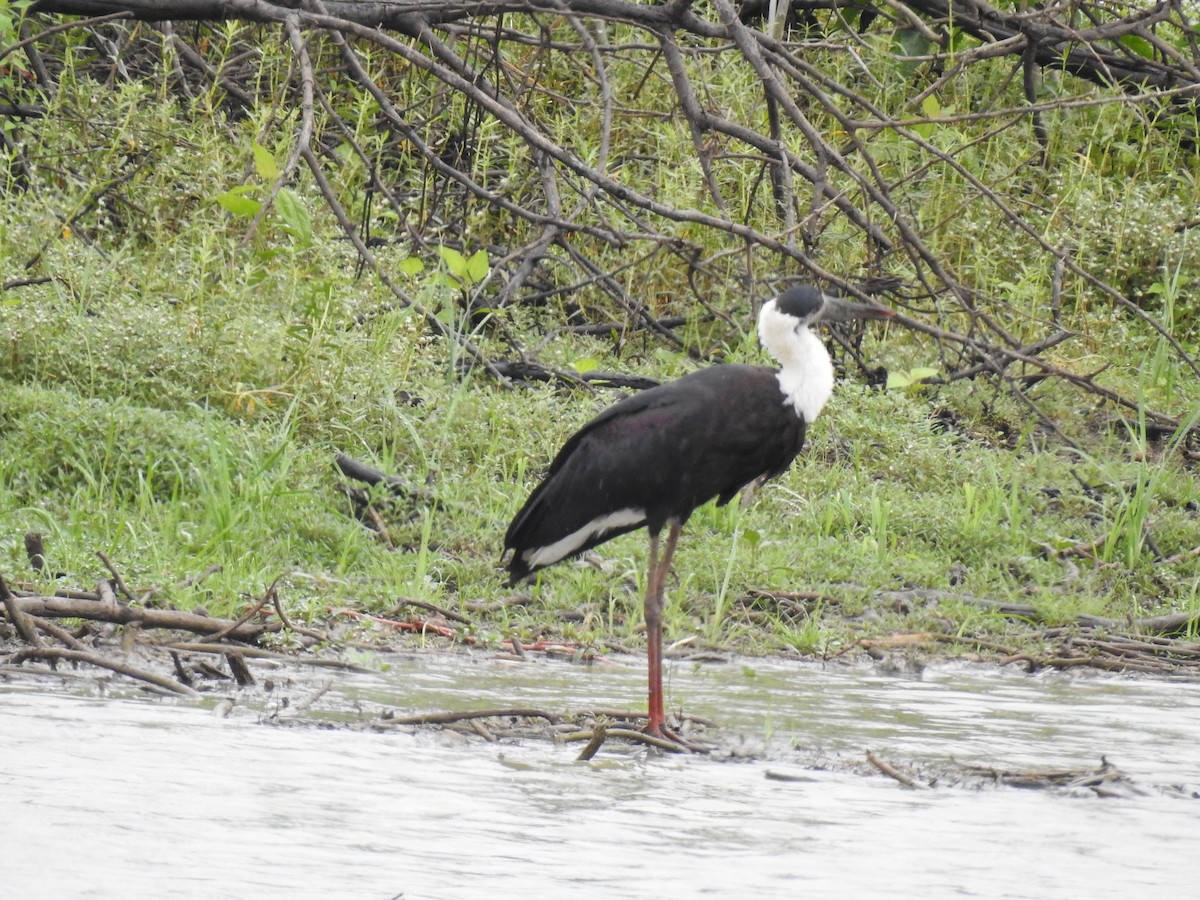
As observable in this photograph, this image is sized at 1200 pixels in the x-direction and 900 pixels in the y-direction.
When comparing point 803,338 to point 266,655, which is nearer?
point 266,655

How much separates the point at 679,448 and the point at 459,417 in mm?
2132

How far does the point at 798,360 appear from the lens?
16.3ft

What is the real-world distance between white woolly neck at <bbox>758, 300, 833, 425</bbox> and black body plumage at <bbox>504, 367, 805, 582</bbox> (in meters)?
0.04

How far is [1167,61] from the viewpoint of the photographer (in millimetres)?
9359

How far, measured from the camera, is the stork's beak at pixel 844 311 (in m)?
5.13

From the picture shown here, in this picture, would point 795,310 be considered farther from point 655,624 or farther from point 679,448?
point 655,624

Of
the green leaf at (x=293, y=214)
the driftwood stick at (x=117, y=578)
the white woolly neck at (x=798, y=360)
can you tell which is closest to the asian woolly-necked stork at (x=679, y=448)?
the white woolly neck at (x=798, y=360)

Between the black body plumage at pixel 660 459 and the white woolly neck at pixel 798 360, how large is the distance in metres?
0.04

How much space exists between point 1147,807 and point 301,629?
7.83 feet

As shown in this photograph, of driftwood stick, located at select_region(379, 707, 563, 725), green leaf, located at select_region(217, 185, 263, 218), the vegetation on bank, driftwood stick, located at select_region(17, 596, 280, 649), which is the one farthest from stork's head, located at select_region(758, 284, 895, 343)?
green leaf, located at select_region(217, 185, 263, 218)

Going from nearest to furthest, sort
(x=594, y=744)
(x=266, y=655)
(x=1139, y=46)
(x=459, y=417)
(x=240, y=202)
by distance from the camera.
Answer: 1. (x=594, y=744)
2. (x=266, y=655)
3. (x=240, y=202)
4. (x=459, y=417)
5. (x=1139, y=46)

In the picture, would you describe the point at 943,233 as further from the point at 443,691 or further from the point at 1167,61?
the point at 443,691

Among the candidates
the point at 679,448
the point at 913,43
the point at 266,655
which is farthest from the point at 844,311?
the point at 913,43

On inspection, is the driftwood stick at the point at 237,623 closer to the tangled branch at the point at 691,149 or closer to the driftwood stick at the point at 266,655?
the driftwood stick at the point at 266,655
